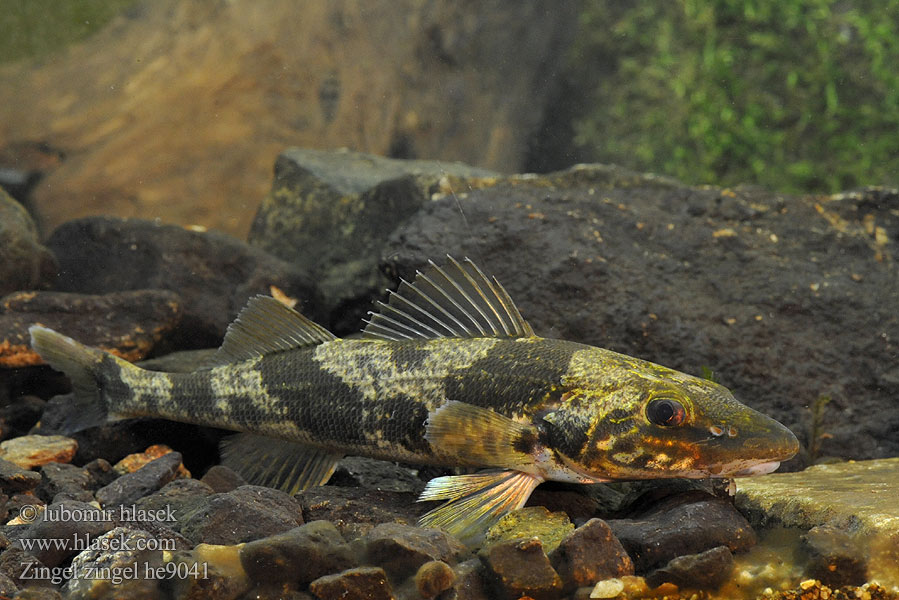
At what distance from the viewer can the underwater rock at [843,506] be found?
2322mm

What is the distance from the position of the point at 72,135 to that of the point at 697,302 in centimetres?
583

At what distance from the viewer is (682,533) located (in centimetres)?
248

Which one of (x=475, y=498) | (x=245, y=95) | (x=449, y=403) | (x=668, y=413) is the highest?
(x=245, y=95)

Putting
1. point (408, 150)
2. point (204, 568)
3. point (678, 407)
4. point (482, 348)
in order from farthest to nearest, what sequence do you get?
point (408, 150)
point (482, 348)
point (678, 407)
point (204, 568)

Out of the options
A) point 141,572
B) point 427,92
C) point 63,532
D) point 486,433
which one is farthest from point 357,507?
point 427,92

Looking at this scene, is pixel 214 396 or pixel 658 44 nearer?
pixel 214 396

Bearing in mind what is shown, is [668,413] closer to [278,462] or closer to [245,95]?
[278,462]

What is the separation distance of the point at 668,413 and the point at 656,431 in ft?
0.28

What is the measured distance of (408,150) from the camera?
8297 mm

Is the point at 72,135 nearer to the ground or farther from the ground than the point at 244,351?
farther from the ground

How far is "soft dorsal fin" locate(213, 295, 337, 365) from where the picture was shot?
3795 mm

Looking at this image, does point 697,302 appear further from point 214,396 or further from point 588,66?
point 588,66

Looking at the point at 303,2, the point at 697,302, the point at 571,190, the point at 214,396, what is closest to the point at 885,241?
the point at 697,302

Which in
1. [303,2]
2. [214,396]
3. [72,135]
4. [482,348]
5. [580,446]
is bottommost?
[214,396]
